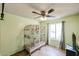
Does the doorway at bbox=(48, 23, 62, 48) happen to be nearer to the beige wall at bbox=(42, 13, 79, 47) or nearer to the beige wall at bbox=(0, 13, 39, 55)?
the beige wall at bbox=(42, 13, 79, 47)

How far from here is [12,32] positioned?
44.6 inches

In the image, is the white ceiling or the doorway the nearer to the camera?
the white ceiling

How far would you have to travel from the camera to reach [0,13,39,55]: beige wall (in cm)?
107

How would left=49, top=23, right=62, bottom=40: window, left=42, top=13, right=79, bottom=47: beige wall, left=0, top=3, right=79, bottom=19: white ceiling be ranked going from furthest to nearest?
left=49, top=23, right=62, bottom=40: window
left=42, top=13, right=79, bottom=47: beige wall
left=0, top=3, right=79, bottom=19: white ceiling

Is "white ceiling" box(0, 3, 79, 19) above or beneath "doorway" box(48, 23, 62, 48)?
above

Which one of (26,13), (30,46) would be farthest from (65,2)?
(30,46)

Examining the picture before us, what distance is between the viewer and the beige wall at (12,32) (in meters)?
1.07

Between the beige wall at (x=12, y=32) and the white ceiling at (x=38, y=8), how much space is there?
0.08m

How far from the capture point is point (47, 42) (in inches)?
46.4

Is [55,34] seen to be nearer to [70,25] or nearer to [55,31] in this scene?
[55,31]

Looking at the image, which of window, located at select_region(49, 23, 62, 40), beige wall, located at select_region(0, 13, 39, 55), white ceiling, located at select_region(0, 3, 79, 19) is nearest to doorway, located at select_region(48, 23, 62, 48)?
window, located at select_region(49, 23, 62, 40)

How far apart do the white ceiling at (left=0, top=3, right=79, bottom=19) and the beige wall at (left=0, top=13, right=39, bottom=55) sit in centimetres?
8

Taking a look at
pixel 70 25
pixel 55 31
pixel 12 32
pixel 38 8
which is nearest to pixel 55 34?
pixel 55 31

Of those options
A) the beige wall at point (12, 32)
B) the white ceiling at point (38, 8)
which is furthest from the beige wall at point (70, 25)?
the beige wall at point (12, 32)
